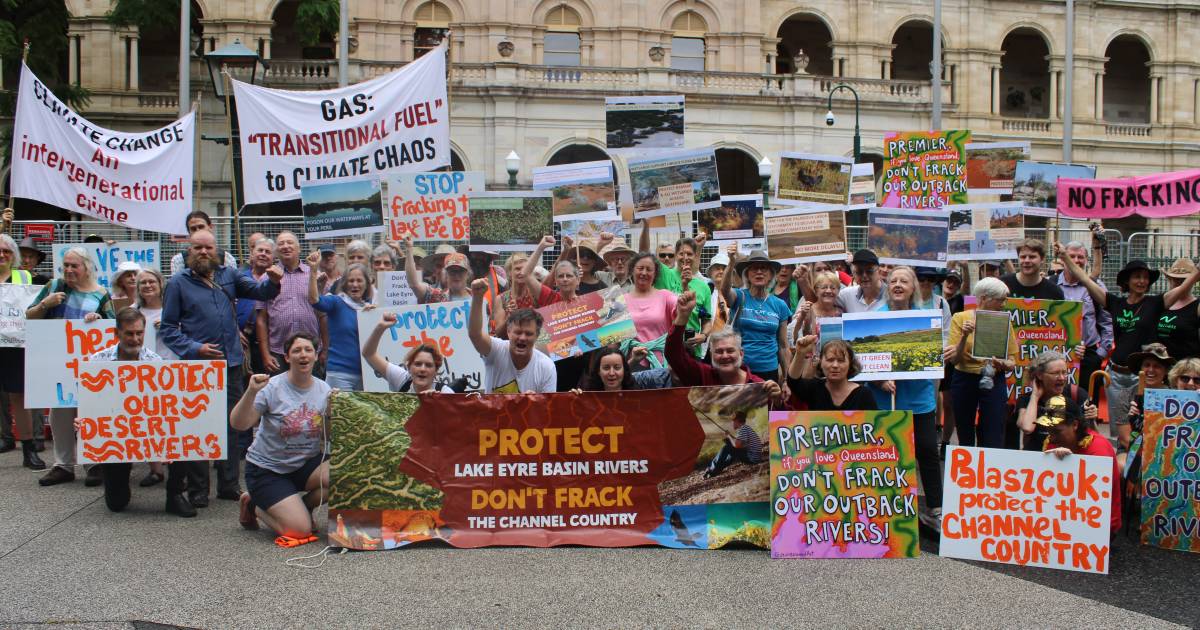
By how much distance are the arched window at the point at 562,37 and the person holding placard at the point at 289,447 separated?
29.8 meters

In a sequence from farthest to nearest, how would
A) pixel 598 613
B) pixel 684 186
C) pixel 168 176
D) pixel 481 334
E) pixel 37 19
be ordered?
pixel 37 19 < pixel 168 176 < pixel 684 186 < pixel 481 334 < pixel 598 613

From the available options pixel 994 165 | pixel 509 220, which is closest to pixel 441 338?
pixel 509 220

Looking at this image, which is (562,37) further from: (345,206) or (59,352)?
(59,352)

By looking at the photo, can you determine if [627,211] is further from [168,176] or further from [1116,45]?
[1116,45]

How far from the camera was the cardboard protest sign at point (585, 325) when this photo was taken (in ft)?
25.4

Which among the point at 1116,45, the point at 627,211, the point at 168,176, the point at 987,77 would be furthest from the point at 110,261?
the point at 1116,45

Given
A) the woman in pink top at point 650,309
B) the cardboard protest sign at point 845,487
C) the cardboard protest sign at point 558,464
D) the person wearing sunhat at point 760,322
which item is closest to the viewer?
the cardboard protest sign at point 845,487

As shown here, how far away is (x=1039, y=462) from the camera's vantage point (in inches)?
257

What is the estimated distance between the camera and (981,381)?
7789mm

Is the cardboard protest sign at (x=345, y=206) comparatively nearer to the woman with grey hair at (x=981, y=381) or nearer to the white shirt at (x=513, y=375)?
the white shirt at (x=513, y=375)

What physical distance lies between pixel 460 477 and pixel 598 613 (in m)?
1.75

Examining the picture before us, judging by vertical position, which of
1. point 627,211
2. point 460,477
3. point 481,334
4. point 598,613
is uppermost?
point 627,211

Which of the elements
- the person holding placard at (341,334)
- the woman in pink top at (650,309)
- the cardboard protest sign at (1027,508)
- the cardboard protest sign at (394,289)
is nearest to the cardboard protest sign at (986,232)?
the woman in pink top at (650,309)

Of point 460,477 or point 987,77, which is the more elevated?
point 987,77
